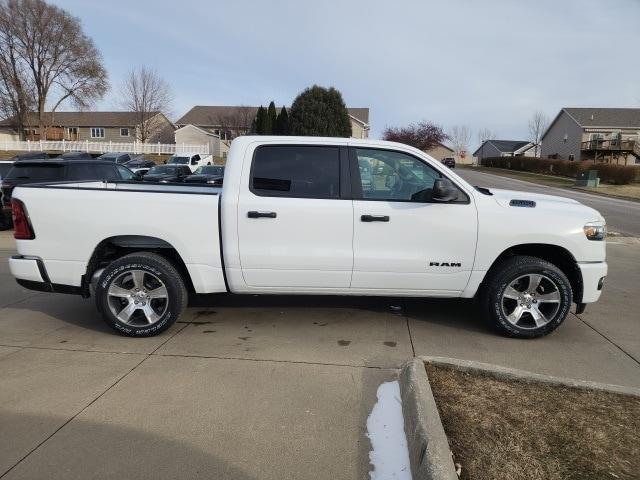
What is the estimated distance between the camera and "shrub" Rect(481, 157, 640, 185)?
37.7 metres

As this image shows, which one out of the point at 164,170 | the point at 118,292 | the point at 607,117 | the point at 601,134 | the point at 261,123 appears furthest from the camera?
the point at 607,117

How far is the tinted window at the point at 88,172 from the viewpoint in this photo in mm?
10523

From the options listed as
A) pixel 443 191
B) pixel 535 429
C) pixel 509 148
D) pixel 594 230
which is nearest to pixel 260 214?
pixel 443 191

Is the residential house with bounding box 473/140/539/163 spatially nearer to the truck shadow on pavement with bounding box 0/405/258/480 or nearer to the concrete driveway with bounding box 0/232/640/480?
the concrete driveway with bounding box 0/232/640/480

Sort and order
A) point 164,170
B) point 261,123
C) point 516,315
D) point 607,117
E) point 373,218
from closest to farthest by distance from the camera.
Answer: point 373,218 < point 516,315 < point 164,170 < point 261,123 < point 607,117

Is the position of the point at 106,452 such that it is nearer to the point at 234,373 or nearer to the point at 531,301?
the point at 234,373

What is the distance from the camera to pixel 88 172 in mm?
10641

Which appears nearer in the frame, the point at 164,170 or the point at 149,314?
the point at 149,314

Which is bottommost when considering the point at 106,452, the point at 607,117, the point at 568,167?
the point at 106,452

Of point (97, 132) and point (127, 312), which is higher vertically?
point (97, 132)

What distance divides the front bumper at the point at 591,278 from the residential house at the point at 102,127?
6138 centimetres

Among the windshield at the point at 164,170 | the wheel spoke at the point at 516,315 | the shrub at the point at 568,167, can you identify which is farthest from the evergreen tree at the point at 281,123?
the wheel spoke at the point at 516,315

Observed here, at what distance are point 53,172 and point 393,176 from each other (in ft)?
28.6

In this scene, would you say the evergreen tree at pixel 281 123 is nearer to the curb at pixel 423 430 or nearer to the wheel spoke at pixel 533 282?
the wheel spoke at pixel 533 282
